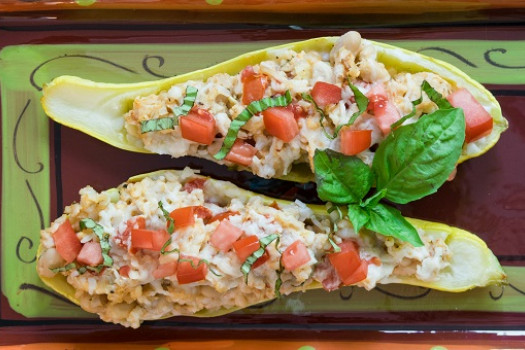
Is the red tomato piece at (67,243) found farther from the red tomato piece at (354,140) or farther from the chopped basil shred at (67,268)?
the red tomato piece at (354,140)

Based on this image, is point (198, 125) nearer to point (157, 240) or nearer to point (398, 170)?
point (157, 240)

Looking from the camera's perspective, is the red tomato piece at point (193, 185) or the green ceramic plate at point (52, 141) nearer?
the red tomato piece at point (193, 185)

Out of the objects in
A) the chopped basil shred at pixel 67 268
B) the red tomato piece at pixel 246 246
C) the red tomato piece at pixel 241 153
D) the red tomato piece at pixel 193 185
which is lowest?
the chopped basil shred at pixel 67 268

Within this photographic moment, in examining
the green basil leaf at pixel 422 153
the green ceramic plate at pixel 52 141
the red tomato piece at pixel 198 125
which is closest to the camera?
the green basil leaf at pixel 422 153

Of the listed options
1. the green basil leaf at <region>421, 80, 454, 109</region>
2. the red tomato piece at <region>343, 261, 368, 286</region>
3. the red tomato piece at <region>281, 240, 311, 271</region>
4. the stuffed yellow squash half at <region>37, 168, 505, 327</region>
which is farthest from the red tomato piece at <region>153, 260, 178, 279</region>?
the green basil leaf at <region>421, 80, 454, 109</region>

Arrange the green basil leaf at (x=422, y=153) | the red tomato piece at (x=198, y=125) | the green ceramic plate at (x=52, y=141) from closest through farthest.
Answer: the green basil leaf at (x=422, y=153) → the red tomato piece at (x=198, y=125) → the green ceramic plate at (x=52, y=141)

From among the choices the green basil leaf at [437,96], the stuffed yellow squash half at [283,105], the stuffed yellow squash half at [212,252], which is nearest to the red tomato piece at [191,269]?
the stuffed yellow squash half at [212,252]

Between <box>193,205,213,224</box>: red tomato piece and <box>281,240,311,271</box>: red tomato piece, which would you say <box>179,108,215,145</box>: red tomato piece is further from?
<box>281,240,311,271</box>: red tomato piece
